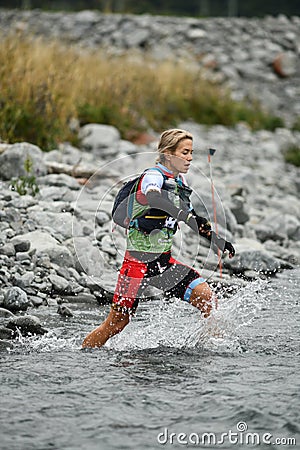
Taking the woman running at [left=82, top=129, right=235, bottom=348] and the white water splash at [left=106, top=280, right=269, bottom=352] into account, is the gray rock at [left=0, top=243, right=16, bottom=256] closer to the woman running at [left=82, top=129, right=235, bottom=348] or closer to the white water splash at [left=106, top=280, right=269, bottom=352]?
the white water splash at [left=106, top=280, right=269, bottom=352]

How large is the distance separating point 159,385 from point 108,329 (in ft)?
2.96

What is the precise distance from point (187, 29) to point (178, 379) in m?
26.2

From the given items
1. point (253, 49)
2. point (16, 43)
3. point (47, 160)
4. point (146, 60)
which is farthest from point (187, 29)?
point (47, 160)

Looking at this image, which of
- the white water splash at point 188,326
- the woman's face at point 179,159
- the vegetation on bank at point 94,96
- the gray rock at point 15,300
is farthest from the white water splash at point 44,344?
the vegetation on bank at point 94,96

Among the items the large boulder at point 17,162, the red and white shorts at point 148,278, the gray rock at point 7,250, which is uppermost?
the large boulder at point 17,162

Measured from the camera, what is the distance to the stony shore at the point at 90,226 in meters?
6.91

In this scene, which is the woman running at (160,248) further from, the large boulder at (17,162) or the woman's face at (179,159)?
the large boulder at (17,162)

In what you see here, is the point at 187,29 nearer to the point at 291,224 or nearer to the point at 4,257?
the point at 291,224

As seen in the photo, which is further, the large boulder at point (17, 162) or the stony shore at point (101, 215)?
the large boulder at point (17, 162)

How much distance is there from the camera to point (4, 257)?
6.96m

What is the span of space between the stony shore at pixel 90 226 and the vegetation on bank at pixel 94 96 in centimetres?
54

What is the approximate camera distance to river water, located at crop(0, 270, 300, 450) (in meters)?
3.84

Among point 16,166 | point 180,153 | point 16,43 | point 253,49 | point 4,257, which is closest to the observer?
point 180,153

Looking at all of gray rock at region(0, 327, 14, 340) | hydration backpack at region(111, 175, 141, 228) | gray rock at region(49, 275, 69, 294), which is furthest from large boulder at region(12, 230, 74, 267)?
hydration backpack at region(111, 175, 141, 228)
